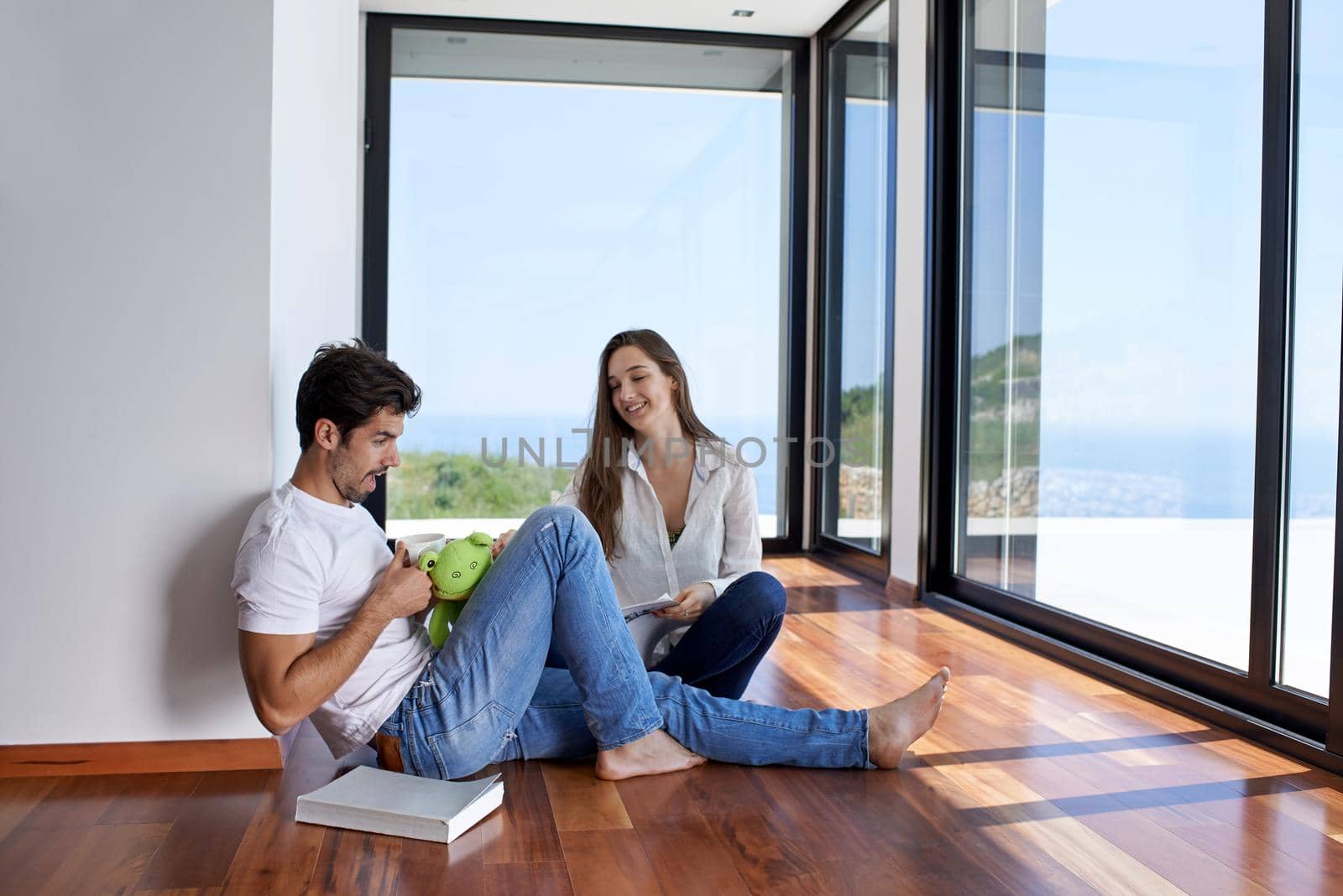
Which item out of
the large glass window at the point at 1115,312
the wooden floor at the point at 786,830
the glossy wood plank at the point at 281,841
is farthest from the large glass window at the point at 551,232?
the glossy wood plank at the point at 281,841

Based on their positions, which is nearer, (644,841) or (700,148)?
(644,841)

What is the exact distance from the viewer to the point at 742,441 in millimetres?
5609

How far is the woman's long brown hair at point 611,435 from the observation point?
248 cm

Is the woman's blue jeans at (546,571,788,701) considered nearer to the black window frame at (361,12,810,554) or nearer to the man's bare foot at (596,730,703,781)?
the man's bare foot at (596,730,703,781)

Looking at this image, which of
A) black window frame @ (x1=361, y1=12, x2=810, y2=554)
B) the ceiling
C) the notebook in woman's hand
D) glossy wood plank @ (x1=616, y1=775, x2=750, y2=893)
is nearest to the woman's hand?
the notebook in woman's hand

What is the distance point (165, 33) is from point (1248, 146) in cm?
240

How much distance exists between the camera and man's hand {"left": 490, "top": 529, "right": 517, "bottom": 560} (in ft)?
6.97

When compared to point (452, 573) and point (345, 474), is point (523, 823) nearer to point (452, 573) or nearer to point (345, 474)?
point (452, 573)

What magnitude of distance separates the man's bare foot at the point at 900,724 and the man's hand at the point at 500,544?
784mm

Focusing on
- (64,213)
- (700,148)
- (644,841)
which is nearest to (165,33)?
(64,213)

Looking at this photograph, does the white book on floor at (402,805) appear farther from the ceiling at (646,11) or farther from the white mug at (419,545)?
the ceiling at (646,11)

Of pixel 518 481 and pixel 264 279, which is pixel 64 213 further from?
pixel 518 481

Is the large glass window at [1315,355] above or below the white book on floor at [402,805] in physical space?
above

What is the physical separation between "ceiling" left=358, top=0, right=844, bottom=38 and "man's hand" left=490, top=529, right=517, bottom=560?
3.51 meters
